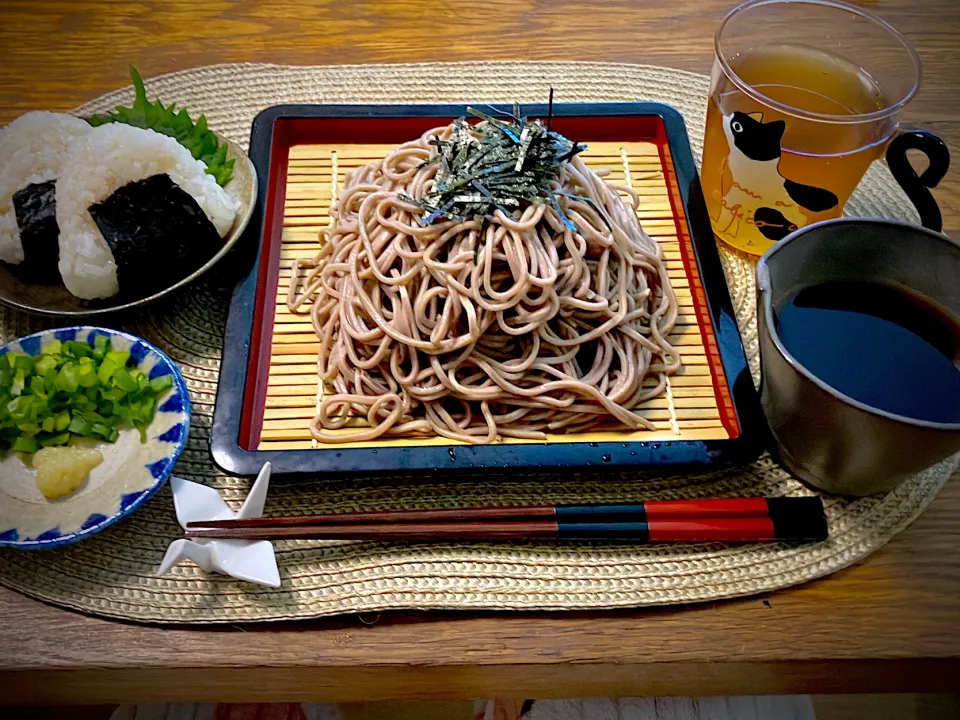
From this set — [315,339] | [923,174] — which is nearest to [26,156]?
[315,339]

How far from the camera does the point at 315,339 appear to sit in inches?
60.6

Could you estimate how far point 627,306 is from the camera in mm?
1502

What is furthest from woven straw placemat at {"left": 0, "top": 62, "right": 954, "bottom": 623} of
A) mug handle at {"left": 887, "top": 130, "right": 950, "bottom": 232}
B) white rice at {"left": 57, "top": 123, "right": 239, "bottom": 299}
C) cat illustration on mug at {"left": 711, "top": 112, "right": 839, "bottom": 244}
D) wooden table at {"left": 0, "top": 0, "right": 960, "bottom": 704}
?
mug handle at {"left": 887, "top": 130, "right": 950, "bottom": 232}

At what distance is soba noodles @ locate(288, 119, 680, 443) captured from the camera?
1401 millimetres

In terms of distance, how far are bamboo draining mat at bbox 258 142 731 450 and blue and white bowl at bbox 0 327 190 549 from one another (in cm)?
16

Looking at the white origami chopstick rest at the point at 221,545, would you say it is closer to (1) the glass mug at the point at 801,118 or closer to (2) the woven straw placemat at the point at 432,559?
(2) the woven straw placemat at the point at 432,559

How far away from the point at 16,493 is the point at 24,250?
1.67 feet

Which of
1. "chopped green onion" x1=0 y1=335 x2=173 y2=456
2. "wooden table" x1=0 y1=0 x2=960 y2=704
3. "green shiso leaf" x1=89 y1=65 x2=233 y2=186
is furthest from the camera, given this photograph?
"green shiso leaf" x1=89 y1=65 x2=233 y2=186

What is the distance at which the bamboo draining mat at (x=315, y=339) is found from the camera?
55.1 inches

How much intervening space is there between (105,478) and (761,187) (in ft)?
4.40

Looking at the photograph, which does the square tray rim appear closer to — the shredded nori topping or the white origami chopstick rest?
the white origami chopstick rest

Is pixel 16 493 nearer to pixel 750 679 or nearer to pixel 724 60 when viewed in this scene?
pixel 750 679

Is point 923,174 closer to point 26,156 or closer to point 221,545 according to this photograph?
point 221,545

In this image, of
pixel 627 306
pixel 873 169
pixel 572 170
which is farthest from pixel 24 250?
pixel 873 169
